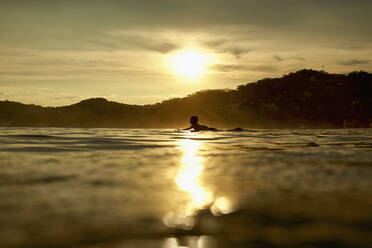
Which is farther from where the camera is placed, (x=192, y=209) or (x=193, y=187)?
(x=193, y=187)

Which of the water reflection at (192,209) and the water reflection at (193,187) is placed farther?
the water reflection at (193,187)

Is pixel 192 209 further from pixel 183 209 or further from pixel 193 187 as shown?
pixel 193 187

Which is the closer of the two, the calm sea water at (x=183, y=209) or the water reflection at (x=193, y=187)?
the calm sea water at (x=183, y=209)

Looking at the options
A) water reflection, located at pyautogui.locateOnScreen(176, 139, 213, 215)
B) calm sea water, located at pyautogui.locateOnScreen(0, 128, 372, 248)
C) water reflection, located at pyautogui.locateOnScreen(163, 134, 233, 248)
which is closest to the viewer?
water reflection, located at pyautogui.locateOnScreen(163, 134, 233, 248)

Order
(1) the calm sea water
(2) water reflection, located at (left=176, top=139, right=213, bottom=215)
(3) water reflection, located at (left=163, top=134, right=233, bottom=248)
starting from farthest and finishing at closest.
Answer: (2) water reflection, located at (left=176, top=139, right=213, bottom=215) < (1) the calm sea water < (3) water reflection, located at (left=163, top=134, right=233, bottom=248)

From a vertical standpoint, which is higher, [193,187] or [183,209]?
[183,209]

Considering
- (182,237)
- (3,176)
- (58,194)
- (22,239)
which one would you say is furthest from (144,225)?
(3,176)

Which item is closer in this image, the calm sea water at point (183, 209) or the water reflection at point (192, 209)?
the water reflection at point (192, 209)

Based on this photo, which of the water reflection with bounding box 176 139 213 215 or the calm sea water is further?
the water reflection with bounding box 176 139 213 215

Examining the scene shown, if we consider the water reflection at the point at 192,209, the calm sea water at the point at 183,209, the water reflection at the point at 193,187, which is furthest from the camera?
the water reflection at the point at 193,187

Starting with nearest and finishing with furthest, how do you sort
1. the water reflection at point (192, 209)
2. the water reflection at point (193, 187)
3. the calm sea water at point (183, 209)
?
the water reflection at point (192, 209), the calm sea water at point (183, 209), the water reflection at point (193, 187)

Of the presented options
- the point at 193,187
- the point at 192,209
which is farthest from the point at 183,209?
the point at 193,187

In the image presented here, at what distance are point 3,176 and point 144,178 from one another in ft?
12.0

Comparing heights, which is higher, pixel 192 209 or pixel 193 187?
pixel 192 209
